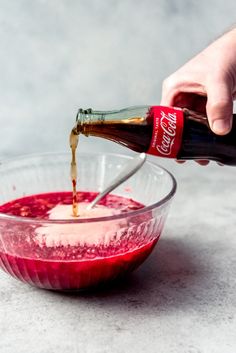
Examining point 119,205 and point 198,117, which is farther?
point 119,205

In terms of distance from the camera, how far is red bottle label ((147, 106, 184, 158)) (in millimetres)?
1387

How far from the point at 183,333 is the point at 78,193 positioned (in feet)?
1.47

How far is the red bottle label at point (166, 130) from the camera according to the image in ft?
4.55

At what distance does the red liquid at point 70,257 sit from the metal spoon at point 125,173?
18 centimetres

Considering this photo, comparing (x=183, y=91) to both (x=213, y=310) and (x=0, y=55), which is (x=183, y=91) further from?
(x=0, y=55)

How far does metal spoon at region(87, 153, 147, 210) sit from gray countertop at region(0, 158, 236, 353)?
0.16m

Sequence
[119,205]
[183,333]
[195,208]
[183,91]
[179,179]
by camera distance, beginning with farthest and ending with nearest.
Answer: [179,179] < [195,208] < [183,91] < [119,205] < [183,333]

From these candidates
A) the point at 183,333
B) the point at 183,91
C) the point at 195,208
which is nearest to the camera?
the point at 183,333

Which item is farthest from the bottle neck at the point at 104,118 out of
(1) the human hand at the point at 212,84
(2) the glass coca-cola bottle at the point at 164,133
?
(1) the human hand at the point at 212,84

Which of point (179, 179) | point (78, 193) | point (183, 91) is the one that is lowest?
point (179, 179)

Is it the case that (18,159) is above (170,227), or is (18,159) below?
above

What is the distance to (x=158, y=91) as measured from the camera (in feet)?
8.06

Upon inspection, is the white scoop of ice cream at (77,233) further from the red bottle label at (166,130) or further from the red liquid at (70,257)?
the red bottle label at (166,130)

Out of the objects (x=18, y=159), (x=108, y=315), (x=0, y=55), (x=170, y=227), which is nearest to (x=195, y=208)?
(x=170, y=227)
